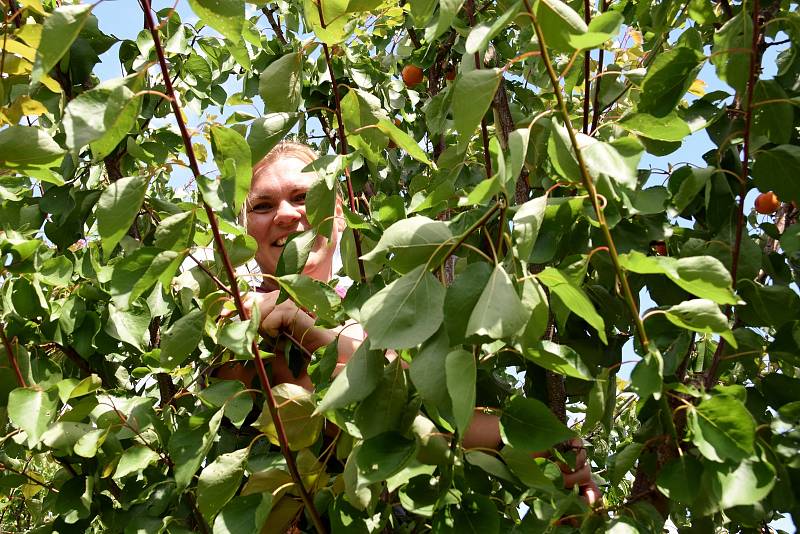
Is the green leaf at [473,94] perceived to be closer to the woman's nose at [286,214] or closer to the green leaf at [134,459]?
the green leaf at [134,459]

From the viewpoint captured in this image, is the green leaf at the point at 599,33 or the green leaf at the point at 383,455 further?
the green leaf at the point at 383,455

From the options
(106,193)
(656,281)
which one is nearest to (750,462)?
(656,281)

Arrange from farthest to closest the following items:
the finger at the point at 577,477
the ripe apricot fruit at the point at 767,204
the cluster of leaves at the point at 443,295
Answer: the ripe apricot fruit at the point at 767,204, the finger at the point at 577,477, the cluster of leaves at the point at 443,295

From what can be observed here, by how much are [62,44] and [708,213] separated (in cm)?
89

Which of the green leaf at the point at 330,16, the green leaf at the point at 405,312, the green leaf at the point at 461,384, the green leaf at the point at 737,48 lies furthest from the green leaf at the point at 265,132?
the green leaf at the point at 737,48

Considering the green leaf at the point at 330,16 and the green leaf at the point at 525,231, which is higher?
the green leaf at the point at 330,16

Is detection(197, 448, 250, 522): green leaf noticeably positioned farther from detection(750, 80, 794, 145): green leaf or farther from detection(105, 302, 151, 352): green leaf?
detection(750, 80, 794, 145): green leaf

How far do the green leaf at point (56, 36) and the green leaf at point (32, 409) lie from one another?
0.56 m

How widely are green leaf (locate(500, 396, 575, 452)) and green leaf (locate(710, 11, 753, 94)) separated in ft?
1.69

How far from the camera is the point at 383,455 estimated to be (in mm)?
873

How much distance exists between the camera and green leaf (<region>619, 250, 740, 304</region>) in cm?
80

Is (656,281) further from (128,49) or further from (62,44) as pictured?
(128,49)

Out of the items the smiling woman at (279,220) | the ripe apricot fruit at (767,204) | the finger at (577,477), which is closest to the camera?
the finger at (577,477)

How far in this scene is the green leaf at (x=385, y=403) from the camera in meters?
0.90
